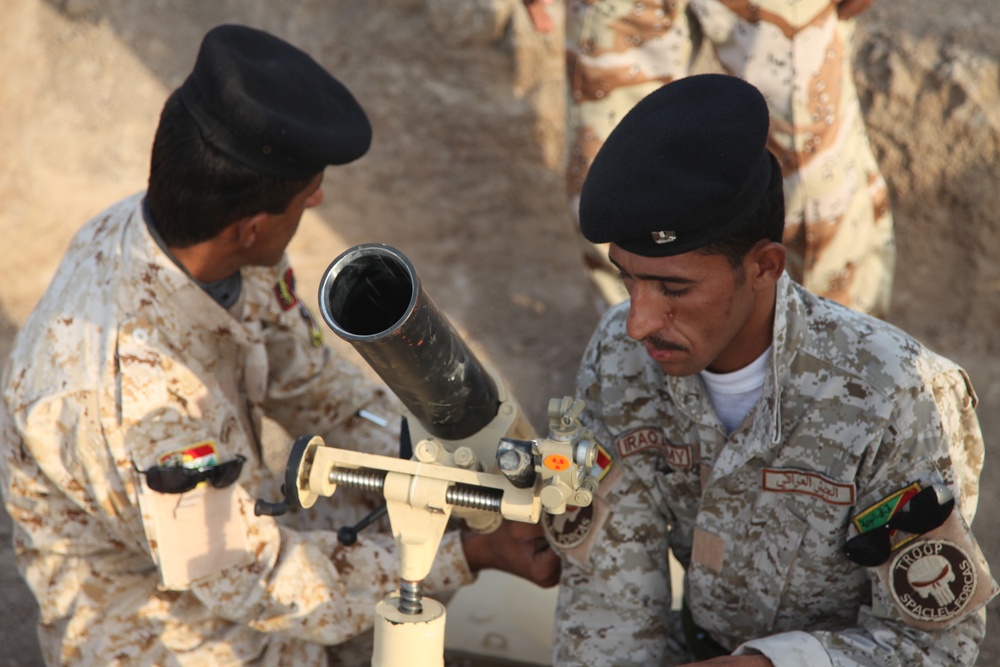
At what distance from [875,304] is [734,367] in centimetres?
207

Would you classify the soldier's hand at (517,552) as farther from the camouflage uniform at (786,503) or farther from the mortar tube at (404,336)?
the mortar tube at (404,336)

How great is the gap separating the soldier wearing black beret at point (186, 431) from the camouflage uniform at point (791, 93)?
140 centimetres

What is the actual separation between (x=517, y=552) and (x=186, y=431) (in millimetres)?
917

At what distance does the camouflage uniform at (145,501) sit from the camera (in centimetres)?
262

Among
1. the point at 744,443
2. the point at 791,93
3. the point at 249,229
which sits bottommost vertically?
the point at 249,229

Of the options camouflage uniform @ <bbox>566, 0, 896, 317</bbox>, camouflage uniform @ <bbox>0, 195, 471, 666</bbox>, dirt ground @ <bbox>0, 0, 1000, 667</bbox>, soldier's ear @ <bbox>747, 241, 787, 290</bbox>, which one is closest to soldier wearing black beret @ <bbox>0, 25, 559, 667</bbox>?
camouflage uniform @ <bbox>0, 195, 471, 666</bbox>

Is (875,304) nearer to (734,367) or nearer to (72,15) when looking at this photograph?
(734,367)

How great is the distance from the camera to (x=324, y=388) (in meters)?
3.49

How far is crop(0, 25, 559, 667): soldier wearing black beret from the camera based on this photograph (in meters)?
2.63

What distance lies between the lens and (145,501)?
256 centimetres

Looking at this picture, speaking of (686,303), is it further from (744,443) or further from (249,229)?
(249,229)

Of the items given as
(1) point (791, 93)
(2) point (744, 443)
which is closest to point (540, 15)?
(1) point (791, 93)

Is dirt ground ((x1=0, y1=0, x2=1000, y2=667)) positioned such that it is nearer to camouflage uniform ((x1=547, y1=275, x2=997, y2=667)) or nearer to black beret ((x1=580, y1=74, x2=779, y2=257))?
camouflage uniform ((x1=547, y1=275, x2=997, y2=667))

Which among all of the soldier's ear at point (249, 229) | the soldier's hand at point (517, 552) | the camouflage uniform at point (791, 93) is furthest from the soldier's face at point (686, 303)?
the camouflage uniform at point (791, 93)
